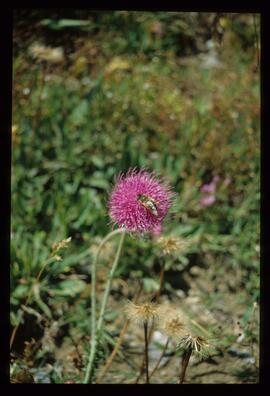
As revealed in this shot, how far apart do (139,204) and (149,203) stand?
4 centimetres

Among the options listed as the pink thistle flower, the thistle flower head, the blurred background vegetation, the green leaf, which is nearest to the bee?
the pink thistle flower

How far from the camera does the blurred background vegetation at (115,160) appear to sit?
8.79 feet

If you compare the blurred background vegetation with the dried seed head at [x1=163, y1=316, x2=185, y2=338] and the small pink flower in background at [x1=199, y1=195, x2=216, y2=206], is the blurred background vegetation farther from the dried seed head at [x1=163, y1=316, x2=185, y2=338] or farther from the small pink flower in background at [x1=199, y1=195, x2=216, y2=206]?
the dried seed head at [x1=163, y1=316, x2=185, y2=338]

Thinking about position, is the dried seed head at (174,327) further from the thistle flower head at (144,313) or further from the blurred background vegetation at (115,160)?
the blurred background vegetation at (115,160)

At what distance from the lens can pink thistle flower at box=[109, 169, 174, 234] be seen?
1.76m

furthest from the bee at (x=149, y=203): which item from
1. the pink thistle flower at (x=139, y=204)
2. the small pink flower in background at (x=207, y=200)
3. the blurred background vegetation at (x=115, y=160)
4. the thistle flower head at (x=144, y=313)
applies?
the small pink flower in background at (x=207, y=200)

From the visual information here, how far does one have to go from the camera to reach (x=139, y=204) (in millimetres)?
1752

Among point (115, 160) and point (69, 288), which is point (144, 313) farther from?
point (115, 160)

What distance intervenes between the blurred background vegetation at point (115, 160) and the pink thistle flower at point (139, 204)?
1.54 feet
